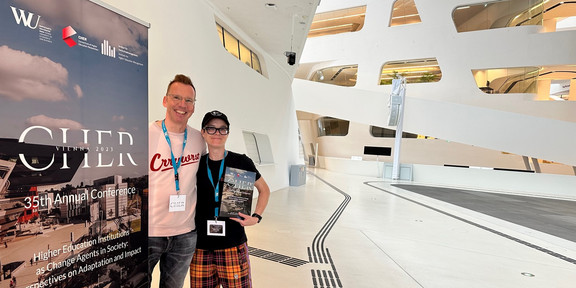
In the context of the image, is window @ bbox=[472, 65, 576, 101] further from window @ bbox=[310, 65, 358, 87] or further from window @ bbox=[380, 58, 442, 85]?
window @ bbox=[310, 65, 358, 87]

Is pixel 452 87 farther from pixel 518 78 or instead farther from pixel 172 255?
pixel 172 255

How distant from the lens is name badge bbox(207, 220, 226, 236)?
5.60ft

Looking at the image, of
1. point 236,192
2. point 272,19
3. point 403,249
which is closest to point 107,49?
point 236,192

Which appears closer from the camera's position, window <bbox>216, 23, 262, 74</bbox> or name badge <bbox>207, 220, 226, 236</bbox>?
name badge <bbox>207, 220, 226, 236</bbox>

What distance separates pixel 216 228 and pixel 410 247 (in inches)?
141

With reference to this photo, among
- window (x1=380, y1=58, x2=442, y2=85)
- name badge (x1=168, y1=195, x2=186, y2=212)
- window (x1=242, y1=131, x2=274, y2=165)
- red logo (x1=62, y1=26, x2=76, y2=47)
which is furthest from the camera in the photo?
window (x1=380, y1=58, x2=442, y2=85)

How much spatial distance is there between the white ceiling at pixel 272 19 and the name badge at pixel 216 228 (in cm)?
467

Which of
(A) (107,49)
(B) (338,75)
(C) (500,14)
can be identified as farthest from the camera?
(B) (338,75)

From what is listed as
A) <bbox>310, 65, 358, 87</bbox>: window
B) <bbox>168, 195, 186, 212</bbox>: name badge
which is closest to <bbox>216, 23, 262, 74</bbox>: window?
<bbox>168, 195, 186, 212</bbox>: name badge

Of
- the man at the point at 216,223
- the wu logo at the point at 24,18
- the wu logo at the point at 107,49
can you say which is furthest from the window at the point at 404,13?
the wu logo at the point at 24,18

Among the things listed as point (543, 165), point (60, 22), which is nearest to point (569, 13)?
point (543, 165)

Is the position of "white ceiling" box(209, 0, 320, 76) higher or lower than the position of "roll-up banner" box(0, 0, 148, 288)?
higher

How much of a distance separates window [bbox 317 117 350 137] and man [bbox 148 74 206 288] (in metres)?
21.4

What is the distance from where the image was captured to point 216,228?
1.71 meters
